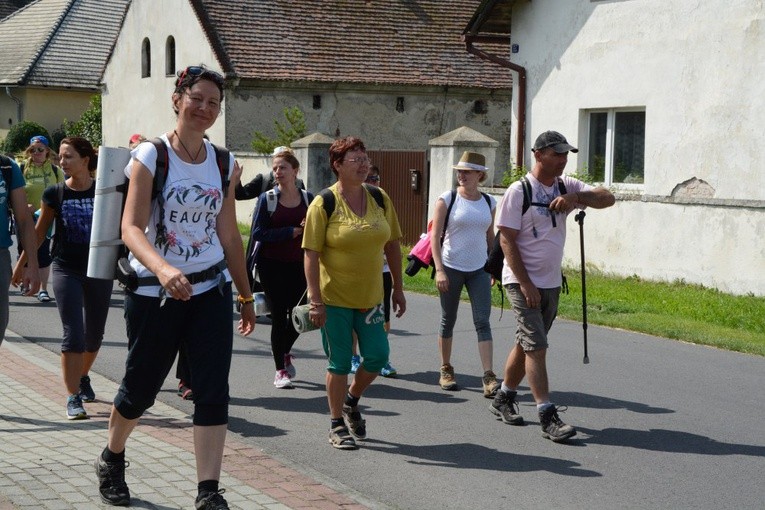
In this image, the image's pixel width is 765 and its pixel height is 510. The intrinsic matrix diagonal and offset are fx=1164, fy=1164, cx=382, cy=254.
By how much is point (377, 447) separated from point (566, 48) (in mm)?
13746

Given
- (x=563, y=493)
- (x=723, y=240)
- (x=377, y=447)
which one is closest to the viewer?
(x=563, y=493)

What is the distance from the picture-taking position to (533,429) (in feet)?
24.5

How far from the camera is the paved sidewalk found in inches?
215

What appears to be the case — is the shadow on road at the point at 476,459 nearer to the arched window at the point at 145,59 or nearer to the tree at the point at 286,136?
the tree at the point at 286,136

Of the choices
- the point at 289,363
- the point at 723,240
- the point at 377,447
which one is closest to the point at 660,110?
the point at 723,240

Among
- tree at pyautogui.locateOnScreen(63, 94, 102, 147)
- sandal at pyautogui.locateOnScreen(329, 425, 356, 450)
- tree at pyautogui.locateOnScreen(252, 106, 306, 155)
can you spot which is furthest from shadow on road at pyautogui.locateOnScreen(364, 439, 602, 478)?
tree at pyautogui.locateOnScreen(63, 94, 102, 147)

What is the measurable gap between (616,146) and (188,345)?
14704mm

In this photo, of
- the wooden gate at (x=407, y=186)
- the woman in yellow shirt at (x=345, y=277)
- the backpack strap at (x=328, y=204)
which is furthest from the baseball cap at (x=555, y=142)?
the wooden gate at (x=407, y=186)

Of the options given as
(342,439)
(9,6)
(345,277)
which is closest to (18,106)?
(9,6)

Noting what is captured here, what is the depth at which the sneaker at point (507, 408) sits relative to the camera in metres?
7.55

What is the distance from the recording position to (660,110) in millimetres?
17781

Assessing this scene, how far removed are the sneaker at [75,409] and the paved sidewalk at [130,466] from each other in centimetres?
5

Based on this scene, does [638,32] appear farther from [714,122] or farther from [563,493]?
[563,493]

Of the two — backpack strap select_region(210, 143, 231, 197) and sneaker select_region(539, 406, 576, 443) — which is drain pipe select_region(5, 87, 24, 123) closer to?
sneaker select_region(539, 406, 576, 443)
